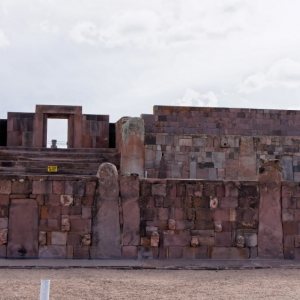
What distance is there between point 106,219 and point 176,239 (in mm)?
1209

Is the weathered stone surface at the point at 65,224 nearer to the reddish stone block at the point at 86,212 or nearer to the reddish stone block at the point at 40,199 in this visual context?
the reddish stone block at the point at 86,212

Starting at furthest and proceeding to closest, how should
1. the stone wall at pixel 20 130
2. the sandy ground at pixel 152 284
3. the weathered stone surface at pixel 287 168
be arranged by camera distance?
the stone wall at pixel 20 130
the weathered stone surface at pixel 287 168
the sandy ground at pixel 152 284

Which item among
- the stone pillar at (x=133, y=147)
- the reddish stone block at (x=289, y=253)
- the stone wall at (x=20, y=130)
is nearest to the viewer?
the reddish stone block at (x=289, y=253)

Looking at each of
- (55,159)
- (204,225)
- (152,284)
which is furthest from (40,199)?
(55,159)

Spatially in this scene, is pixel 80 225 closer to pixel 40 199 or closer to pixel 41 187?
pixel 40 199

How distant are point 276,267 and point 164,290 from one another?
2.86 m

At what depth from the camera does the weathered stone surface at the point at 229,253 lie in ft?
30.9

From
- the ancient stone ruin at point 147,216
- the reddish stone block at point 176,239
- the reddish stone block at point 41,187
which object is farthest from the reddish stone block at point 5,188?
the reddish stone block at point 176,239

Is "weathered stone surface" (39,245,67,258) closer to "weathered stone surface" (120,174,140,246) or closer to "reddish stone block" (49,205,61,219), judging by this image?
"reddish stone block" (49,205,61,219)

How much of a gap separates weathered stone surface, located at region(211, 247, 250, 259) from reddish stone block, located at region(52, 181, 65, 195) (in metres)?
2.70

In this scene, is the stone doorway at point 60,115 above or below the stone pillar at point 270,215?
above

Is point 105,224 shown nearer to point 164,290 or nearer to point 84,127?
point 164,290

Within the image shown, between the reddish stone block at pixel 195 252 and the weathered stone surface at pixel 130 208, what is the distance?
822 millimetres

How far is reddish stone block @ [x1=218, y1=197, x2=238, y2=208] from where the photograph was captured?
9477 millimetres
